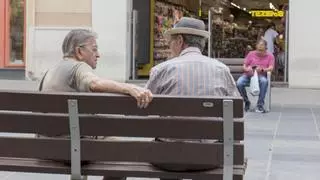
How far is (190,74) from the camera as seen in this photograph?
4.75m

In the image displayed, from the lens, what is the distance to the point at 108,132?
15.4 feet

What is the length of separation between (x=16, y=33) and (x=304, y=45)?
754 centimetres

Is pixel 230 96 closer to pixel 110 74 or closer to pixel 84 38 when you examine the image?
pixel 84 38

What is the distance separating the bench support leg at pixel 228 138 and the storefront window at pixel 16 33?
48.9ft

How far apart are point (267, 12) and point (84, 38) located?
101 ft

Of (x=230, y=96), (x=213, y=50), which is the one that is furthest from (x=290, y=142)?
(x=213, y=50)

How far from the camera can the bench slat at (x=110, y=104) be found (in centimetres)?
453

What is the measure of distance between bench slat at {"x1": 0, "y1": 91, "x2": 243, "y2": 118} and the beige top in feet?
0.78

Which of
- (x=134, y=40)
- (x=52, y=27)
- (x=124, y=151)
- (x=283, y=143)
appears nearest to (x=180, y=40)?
(x=124, y=151)

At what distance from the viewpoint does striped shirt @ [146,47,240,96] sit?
4758 mm

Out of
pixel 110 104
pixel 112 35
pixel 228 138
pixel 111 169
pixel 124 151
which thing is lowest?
pixel 111 169

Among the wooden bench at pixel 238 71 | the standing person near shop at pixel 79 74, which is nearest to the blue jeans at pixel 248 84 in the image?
the wooden bench at pixel 238 71

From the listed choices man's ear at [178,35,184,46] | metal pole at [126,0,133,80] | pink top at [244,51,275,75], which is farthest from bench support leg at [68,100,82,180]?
metal pole at [126,0,133,80]

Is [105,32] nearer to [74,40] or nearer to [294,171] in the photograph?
[294,171]
